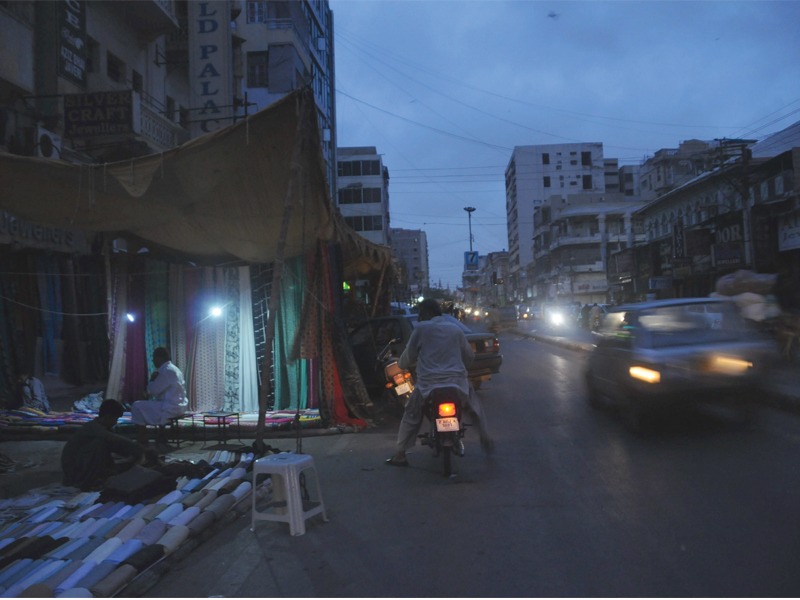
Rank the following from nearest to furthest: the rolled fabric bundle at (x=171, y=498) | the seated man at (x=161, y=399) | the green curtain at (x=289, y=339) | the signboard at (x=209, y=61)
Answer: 1. the rolled fabric bundle at (x=171, y=498)
2. the seated man at (x=161, y=399)
3. the green curtain at (x=289, y=339)
4. the signboard at (x=209, y=61)

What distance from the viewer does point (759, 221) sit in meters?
25.7

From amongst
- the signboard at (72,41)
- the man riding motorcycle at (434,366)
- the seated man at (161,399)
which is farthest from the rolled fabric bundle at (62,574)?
the signboard at (72,41)

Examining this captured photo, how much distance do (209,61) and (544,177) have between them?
269 feet

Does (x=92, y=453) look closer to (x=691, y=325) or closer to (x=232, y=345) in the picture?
(x=232, y=345)

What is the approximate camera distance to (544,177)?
91.3m

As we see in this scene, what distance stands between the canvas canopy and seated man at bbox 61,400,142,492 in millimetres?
2878

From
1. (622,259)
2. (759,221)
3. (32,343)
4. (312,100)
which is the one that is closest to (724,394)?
(312,100)

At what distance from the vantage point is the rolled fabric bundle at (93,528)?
4.41 m

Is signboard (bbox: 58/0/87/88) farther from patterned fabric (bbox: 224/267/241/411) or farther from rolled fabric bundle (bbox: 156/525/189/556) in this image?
rolled fabric bundle (bbox: 156/525/189/556)

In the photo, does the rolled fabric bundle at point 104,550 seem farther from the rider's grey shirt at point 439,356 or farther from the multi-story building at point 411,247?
the multi-story building at point 411,247

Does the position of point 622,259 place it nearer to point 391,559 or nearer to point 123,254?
point 123,254

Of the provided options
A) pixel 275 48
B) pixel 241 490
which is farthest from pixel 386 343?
pixel 275 48

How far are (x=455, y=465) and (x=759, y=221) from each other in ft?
83.0

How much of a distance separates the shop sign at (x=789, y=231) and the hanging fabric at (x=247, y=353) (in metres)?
23.6
